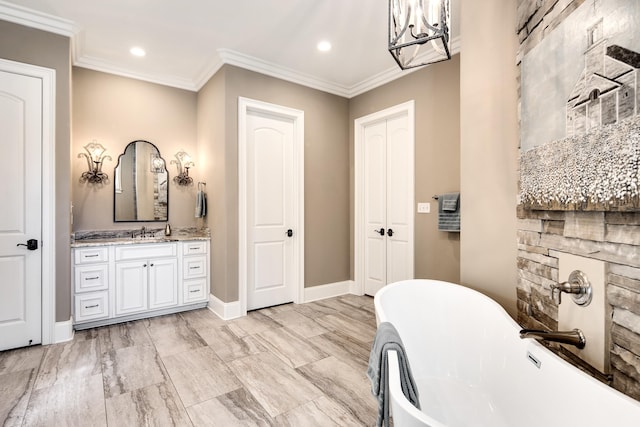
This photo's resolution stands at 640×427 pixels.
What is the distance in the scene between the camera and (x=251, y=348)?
8.89ft

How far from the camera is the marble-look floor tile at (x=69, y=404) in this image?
5.84 ft

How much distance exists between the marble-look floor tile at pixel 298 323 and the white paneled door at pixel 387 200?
112 cm

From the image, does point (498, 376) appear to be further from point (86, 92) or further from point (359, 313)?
point (86, 92)

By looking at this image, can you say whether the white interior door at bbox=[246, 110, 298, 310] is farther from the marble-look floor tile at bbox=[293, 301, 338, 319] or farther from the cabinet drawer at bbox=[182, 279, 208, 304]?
the cabinet drawer at bbox=[182, 279, 208, 304]

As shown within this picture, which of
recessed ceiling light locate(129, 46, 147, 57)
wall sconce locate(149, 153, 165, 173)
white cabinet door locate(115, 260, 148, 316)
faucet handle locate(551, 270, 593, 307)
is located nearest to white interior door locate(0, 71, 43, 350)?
white cabinet door locate(115, 260, 148, 316)

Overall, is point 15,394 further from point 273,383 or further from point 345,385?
point 345,385

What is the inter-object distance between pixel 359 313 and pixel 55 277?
9.51 ft

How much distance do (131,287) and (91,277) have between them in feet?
1.19

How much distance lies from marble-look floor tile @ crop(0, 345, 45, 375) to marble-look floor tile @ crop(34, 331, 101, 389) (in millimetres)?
48

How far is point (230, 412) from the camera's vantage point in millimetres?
1871

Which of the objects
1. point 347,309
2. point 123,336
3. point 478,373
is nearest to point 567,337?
point 478,373

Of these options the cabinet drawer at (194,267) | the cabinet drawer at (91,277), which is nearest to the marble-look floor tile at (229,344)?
the cabinet drawer at (194,267)

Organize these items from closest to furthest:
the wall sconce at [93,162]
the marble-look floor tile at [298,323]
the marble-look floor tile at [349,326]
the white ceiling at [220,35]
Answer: the white ceiling at [220,35]
the marble-look floor tile at [349,326]
the marble-look floor tile at [298,323]
the wall sconce at [93,162]

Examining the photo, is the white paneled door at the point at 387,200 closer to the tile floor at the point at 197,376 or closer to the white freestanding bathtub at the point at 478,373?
the tile floor at the point at 197,376
